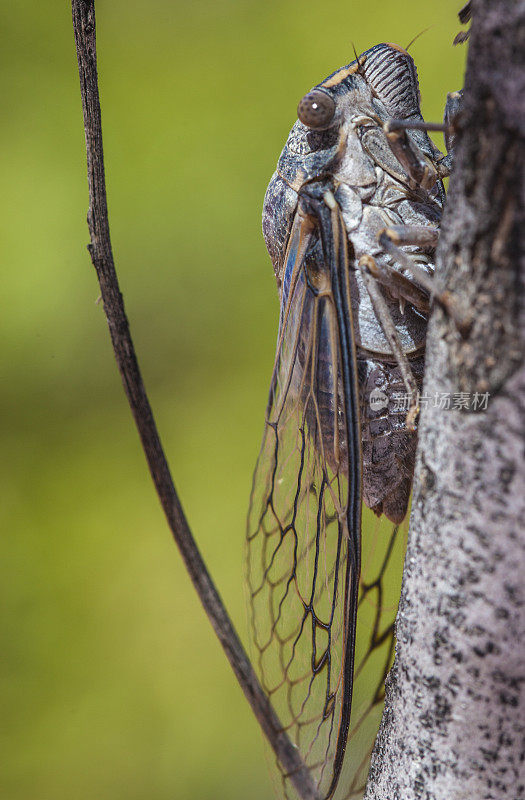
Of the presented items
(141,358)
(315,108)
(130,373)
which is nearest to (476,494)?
(130,373)

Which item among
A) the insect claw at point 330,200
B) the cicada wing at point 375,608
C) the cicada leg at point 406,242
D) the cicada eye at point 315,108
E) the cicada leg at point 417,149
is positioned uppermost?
the cicada eye at point 315,108

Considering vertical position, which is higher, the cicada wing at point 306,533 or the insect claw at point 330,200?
the insect claw at point 330,200

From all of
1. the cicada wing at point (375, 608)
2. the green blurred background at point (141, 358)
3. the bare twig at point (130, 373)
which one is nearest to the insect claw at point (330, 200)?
the bare twig at point (130, 373)

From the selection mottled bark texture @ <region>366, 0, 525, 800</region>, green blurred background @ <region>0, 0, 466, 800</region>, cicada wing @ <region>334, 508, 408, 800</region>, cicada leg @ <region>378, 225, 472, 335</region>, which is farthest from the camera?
green blurred background @ <region>0, 0, 466, 800</region>

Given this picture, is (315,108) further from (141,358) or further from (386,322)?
(141,358)

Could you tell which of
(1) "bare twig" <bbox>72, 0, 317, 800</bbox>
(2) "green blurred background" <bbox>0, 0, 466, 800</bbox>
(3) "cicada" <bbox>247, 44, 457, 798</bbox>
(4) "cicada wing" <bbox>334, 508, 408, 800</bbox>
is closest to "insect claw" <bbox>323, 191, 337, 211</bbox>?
(3) "cicada" <bbox>247, 44, 457, 798</bbox>

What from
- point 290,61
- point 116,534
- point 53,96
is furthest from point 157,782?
point 290,61

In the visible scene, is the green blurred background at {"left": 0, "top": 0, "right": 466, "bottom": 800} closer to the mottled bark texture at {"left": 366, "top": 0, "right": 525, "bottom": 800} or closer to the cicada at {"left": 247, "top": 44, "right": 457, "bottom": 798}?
the cicada at {"left": 247, "top": 44, "right": 457, "bottom": 798}

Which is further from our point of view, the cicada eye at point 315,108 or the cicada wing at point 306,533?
the cicada eye at point 315,108

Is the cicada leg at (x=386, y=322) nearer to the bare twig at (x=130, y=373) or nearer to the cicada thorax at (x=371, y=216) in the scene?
the cicada thorax at (x=371, y=216)
